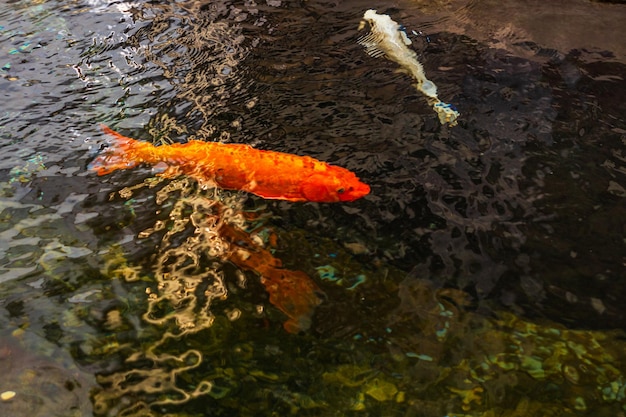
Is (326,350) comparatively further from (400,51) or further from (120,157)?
(400,51)

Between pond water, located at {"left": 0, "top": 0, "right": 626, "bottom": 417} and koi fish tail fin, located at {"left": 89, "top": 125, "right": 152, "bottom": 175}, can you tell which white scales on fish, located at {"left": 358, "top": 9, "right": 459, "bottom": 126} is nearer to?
pond water, located at {"left": 0, "top": 0, "right": 626, "bottom": 417}

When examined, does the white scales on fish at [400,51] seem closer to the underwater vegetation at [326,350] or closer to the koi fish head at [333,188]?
the koi fish head at [333,188]

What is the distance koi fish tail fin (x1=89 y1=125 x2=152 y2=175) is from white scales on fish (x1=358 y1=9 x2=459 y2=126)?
253 cm

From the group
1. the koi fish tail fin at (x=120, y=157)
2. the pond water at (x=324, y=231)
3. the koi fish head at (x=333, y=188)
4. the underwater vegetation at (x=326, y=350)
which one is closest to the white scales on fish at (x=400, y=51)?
the pond water at (x=324, y=231)

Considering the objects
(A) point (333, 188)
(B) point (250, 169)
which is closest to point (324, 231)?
(A) point (333, 188)

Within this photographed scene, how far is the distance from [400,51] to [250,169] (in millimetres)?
2292

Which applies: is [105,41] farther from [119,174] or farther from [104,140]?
[119,174]

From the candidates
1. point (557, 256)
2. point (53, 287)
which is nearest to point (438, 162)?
point (557, 256)

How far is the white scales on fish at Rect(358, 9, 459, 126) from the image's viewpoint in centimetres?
468

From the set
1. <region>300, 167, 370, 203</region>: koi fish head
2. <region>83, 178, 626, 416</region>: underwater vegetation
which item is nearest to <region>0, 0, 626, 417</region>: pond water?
<region>83, 178, 626, 416</region>: underwater vegetation

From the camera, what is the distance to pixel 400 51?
5.26 meters

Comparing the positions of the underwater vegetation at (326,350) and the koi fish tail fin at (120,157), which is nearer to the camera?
the underwater vegetation at (326,350)

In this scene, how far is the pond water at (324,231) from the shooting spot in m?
2.81

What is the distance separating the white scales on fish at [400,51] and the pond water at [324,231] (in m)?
0.11
